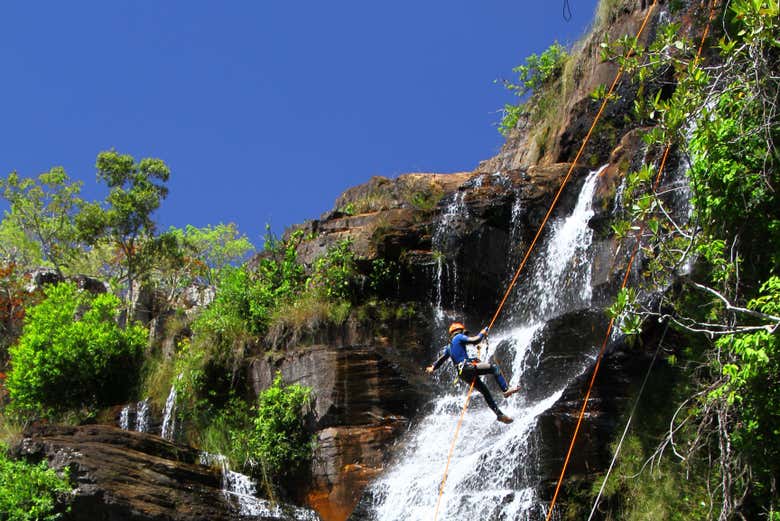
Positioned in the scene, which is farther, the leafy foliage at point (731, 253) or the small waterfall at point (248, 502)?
the small waterfall at point (248, 502)

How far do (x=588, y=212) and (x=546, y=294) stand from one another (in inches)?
71.5

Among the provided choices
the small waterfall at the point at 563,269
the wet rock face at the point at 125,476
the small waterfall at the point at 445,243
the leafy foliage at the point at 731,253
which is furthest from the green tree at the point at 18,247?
the leafy foliage at the point at 731,253

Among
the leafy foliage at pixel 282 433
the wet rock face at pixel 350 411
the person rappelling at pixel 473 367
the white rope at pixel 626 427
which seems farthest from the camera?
the leafy foliage at pixel 282 433

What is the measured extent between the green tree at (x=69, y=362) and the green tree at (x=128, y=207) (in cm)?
473

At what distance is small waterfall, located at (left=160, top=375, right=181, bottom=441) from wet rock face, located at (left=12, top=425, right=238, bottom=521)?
363cm

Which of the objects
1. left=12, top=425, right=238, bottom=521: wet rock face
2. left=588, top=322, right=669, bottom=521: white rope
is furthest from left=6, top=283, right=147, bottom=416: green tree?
left=588, top=322, right=669, bottom=521: white rope

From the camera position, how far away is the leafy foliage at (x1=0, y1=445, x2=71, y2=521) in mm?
12133

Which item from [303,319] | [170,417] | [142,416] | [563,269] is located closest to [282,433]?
[303,319]

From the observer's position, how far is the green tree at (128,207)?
24953mm

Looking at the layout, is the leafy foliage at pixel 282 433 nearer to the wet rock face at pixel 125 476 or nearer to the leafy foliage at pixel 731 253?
the wet rock face at pixel 125 476

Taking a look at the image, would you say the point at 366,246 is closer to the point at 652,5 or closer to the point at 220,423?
the point at 220,423

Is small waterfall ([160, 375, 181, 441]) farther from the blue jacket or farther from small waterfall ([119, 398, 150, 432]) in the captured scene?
the blue jacket

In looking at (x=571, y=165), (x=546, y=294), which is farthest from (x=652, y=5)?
(x=546, y=294)

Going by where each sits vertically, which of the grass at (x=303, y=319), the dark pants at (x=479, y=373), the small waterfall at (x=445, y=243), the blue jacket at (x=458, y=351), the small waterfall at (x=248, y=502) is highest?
the small waterfall at (x=445, y=243)
